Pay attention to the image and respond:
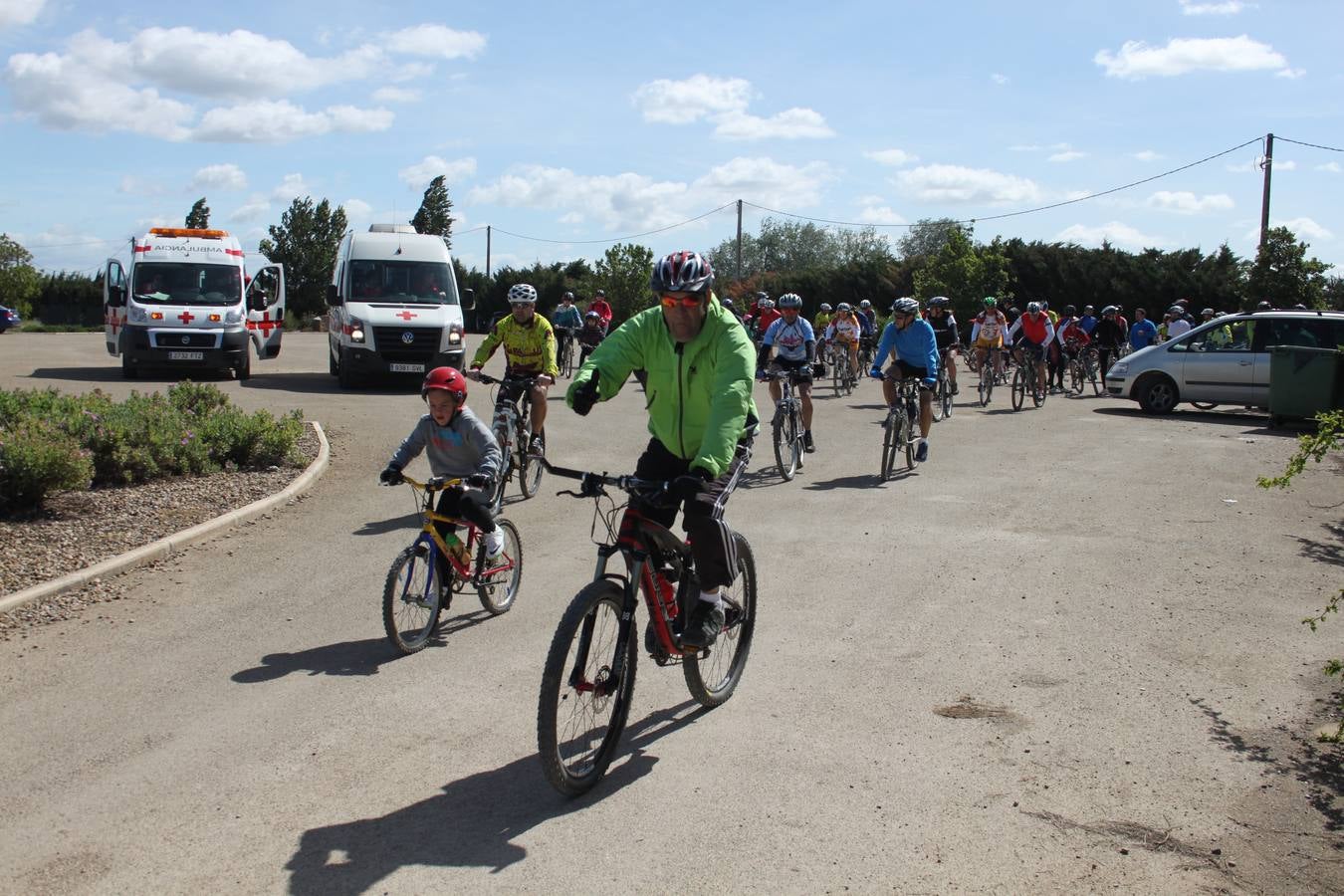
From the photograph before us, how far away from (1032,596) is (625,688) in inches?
151

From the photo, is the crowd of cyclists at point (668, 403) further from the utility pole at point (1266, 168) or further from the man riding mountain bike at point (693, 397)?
the utility pole at point (1266, 168)

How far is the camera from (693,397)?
511 centimetres

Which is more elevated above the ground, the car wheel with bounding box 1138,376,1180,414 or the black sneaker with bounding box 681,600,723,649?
the car wheel with bounding box 1138,376,1180,414

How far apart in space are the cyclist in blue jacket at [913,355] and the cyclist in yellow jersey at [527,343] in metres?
3.85

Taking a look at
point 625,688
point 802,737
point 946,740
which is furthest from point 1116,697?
point 625,688

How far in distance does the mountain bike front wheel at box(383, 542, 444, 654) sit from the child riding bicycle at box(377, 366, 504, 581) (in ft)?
0.35

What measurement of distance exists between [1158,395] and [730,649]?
16721 millimetres

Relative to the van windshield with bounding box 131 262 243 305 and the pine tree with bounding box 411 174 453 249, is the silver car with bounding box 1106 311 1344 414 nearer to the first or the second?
the van windshield with bounding box 131 262 243 305

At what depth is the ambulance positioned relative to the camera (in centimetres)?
2195

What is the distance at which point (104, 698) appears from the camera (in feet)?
18.9

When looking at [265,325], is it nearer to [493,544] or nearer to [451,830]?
[493,544]

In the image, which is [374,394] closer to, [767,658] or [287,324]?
[767,658]

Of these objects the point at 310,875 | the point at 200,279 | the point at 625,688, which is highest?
the point at 200,279

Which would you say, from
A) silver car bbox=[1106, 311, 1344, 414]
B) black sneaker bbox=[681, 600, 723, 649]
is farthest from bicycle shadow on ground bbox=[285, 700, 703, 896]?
silver car bbox=[1106, 311, 1344, 414]
